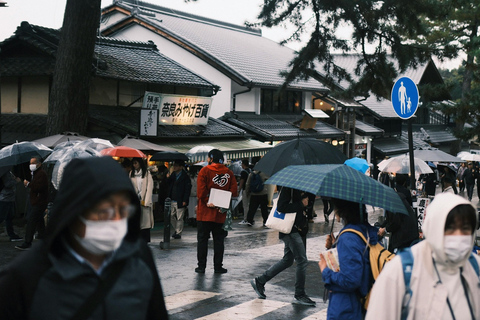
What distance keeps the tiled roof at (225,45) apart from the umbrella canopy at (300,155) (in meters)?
14.3

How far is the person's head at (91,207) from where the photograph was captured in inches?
82.7

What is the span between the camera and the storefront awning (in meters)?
20.4

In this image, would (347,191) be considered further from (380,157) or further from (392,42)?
(380,157)

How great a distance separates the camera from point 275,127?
88.7 ft

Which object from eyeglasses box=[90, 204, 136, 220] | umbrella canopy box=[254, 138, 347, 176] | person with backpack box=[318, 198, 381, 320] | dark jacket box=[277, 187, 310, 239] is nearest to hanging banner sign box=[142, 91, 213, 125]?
umbrella canopy box=[254, 138, 347, 176]

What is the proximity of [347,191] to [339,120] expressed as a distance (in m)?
28.4

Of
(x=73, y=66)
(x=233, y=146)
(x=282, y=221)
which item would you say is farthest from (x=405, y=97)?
(x=233, y=146)

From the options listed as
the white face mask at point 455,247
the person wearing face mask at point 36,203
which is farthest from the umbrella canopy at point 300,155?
the white face mask at point 455,247

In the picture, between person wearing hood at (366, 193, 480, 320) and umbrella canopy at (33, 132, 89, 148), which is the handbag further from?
umbrella canopy at (33, 132, 89, 148)

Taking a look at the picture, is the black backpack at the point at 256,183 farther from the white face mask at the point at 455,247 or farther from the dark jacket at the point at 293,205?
the white face mask at the point at 455,247

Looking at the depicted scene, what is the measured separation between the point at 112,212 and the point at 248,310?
5.66 m

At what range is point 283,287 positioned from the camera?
29.5 feet

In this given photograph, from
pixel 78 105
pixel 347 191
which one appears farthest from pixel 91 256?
pixel 78 105

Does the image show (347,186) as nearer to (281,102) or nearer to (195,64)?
(195,64)
